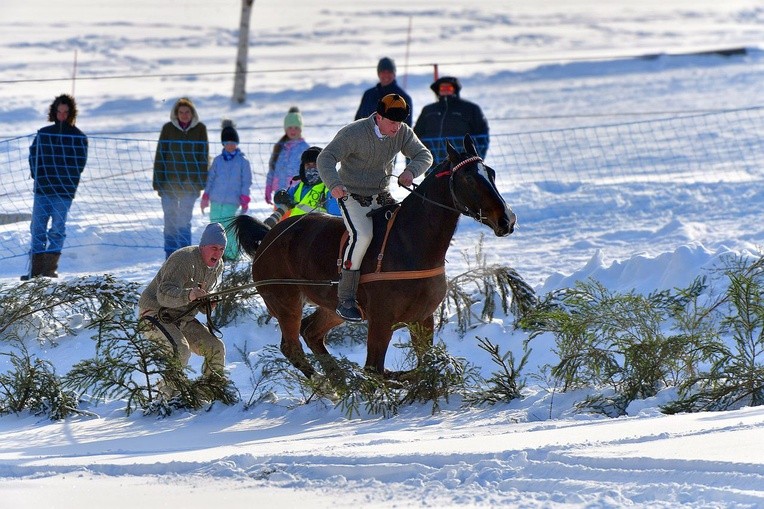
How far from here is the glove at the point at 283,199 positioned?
1200cm

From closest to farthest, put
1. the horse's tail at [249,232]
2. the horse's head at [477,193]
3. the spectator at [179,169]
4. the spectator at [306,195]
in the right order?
1. the horse's head at [477,193]
2. the horse's tail at [249,232]
3. the spectator at [306,195]
4. the spectator at [179,169]

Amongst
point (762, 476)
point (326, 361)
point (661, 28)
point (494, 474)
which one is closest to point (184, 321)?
point (326, 361)

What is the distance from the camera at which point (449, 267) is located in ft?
47.7

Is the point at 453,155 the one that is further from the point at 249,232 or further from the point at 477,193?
the point at 249,232

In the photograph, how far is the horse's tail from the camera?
11.1 m

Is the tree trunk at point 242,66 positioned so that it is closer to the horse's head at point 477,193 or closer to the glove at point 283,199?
the glove at point 283,199

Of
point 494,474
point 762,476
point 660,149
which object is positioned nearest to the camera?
point 762,476

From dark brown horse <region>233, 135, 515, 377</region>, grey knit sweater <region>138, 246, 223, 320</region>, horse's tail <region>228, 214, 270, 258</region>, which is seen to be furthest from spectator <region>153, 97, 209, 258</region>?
grey knit sweater <region>138, 246, 223, 320</region>

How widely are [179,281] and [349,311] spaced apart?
127 centimetres

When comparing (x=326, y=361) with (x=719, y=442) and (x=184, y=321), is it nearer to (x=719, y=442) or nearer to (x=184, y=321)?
(x=184, y=321)

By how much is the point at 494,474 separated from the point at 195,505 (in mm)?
1443

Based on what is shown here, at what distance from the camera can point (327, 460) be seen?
23.5ft

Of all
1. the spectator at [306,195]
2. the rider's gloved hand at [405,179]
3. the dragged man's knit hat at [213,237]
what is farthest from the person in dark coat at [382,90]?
the rider's gloved hand at [405,179]

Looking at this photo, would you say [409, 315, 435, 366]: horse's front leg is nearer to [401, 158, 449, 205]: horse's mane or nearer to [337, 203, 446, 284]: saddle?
[337, 203, 446, 284]: saddle
